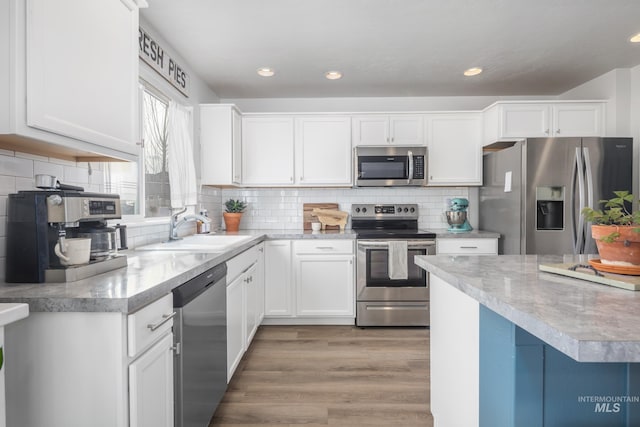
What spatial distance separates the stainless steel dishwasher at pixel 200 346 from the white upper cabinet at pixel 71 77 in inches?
27.6

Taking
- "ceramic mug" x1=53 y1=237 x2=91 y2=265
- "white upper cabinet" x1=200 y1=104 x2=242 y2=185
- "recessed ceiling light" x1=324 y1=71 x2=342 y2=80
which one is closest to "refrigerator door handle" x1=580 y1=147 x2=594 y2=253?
"recessed ceiling light" x1=324 y1=71 x2=342 y2=80

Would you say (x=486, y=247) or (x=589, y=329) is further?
(x=486, y=247)

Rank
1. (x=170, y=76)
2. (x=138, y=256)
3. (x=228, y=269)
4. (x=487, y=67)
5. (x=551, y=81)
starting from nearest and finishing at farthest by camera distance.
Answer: (x=138, y=256)
(x=228, y=269)
(x=170, y=76)
(x=487, y=67)
(x=551, y=81)

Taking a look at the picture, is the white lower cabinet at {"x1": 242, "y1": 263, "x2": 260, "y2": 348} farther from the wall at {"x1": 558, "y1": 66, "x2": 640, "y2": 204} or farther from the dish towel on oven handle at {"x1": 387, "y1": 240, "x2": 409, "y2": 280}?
the wall at {"x1": 558, "y1": 66, "x2": 640, "y2": 204}

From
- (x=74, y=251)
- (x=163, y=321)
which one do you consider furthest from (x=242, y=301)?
(x=74, y=251)

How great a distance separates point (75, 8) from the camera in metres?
1.27

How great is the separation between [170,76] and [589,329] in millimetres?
2920

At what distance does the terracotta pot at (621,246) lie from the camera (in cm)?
107

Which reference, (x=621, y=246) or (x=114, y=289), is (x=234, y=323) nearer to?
(x=114, y=289)

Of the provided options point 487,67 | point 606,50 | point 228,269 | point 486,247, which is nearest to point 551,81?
point 606,50

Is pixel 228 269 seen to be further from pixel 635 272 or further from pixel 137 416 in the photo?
pixel 635 272

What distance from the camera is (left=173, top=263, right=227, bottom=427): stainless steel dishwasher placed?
→ 141 centimetres

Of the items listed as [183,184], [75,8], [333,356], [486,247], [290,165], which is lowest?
[333,356]

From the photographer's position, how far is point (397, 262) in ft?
10.8
